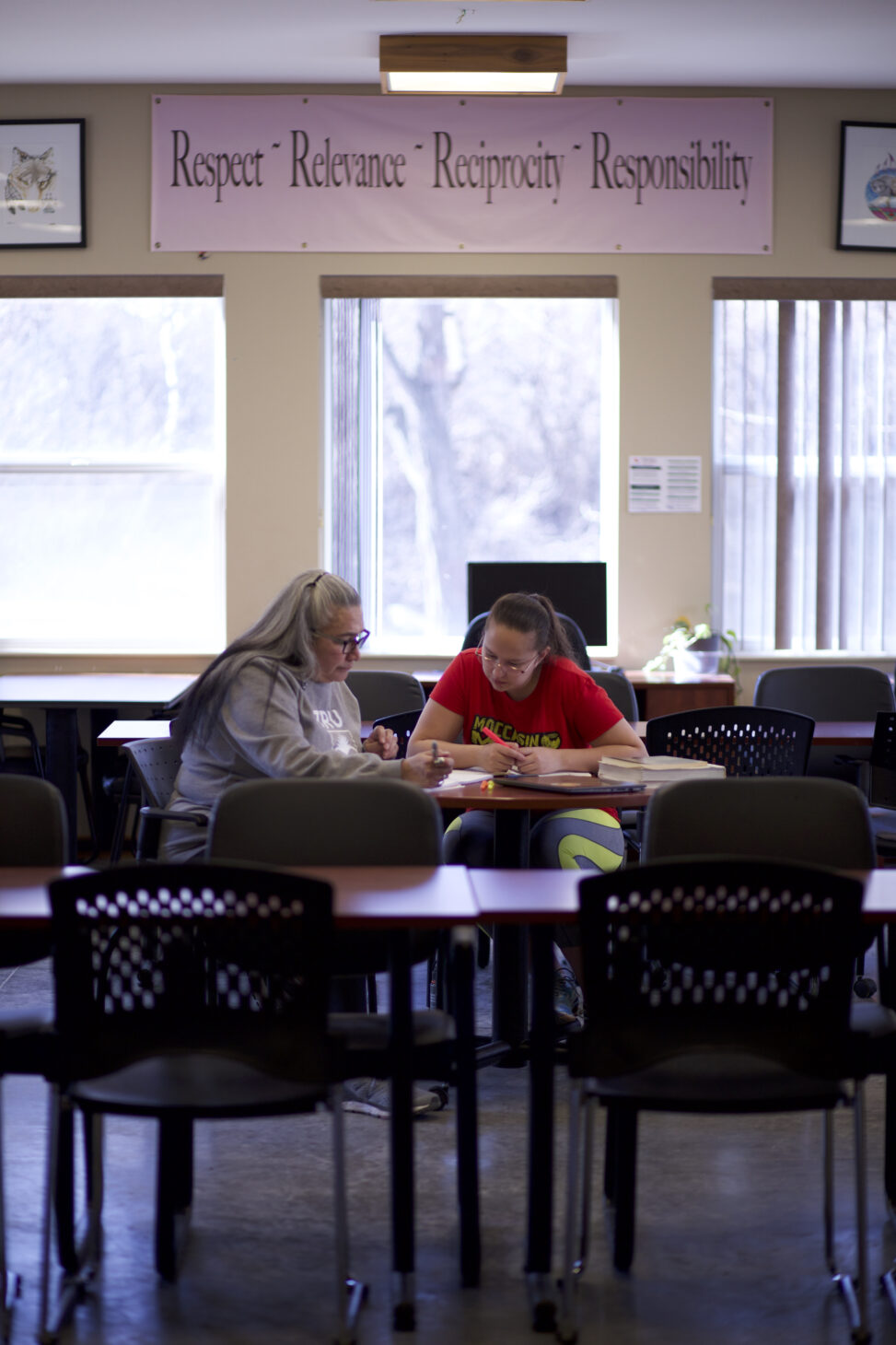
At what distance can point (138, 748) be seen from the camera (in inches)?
138

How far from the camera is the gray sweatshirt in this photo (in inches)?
115

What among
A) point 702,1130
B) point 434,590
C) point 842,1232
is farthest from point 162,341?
point 842,1232

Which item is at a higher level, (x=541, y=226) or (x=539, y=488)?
(x=541, y=226)

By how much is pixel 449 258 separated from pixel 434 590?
151 cm

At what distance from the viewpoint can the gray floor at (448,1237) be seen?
6.73 feet

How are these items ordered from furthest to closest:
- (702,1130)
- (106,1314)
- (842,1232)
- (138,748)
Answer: (138,748) → (702,1130) → (842,1232) → (106,1314)

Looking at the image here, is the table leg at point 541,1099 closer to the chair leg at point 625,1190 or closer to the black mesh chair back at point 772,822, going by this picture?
the chair leg at point 625,1190

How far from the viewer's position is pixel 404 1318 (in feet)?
6.68

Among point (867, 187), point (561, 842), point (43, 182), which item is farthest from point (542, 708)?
point (43, 182)

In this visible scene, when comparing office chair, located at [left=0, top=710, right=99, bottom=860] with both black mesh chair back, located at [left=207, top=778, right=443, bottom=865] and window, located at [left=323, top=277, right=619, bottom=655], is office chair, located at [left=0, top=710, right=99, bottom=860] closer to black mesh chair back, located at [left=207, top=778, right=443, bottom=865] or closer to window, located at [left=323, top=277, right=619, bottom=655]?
window, located at [left=323, top=277, right=619, bottom=655]

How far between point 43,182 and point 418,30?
6.11 ft

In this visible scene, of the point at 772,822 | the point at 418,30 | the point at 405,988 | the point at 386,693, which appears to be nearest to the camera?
the point at 405,988

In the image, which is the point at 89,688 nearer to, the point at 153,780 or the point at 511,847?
the point at 153,780

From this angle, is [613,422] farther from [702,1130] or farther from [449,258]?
[702,1130]
